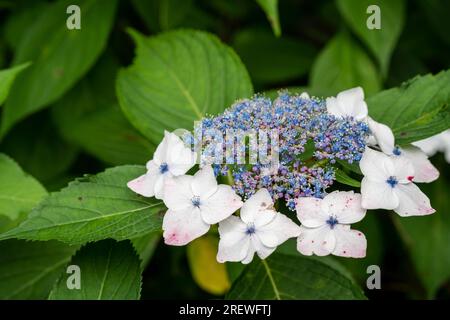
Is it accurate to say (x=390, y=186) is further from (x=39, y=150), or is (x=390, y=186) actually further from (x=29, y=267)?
(x=39, y=150)

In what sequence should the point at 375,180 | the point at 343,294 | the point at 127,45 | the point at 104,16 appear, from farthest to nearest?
1. the point at 127,45
2. the point at 104,16
3. the point at 343,294
4. the point at 375,180

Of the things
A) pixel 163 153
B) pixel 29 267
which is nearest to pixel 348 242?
pixel 163 153

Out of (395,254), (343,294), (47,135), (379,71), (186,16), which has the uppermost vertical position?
(186,16)

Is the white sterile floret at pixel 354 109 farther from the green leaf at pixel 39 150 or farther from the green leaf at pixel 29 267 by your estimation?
the green leaf at pixel 39 150

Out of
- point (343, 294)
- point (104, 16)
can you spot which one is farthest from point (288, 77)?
point (343, 294)

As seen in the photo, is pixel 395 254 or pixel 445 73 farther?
pixel 395 254

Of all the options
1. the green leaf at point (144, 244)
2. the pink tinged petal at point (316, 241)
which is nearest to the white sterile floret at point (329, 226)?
the pink tinged petal at point (316, 241)

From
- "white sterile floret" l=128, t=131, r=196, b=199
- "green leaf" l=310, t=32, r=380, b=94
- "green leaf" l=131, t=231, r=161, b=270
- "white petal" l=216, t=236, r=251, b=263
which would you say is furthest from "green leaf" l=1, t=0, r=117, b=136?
"white petal" l=216, t=236, r=251, b=263

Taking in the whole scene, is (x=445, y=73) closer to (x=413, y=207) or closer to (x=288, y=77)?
(x=413, y=207)
